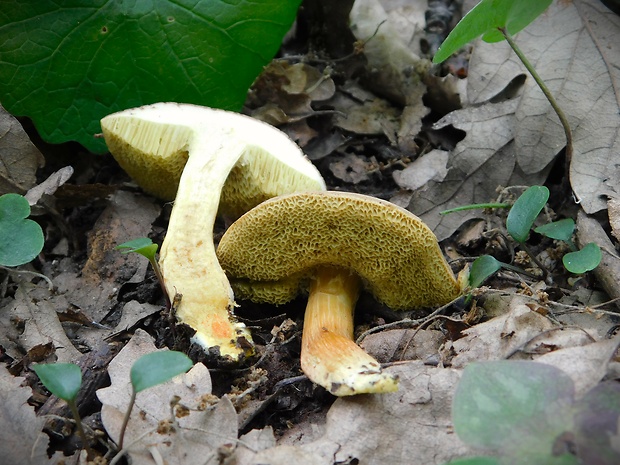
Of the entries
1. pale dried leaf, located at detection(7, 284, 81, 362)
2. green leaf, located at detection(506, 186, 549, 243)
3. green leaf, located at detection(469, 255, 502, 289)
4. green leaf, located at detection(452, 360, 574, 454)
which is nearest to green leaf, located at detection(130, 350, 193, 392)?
pale dried leaf, located at detection(7, 284, 81, 362)

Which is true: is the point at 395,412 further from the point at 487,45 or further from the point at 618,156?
the point at 487,45

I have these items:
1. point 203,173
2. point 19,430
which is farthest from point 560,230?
point 19,430

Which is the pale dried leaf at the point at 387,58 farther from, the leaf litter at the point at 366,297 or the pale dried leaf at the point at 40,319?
the pale dried leaf at the point at 40,319

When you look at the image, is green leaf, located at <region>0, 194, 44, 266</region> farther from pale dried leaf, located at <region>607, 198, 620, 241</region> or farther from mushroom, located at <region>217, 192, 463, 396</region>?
pale dried leaf, located at <region>607, 198, 620, 241</region>

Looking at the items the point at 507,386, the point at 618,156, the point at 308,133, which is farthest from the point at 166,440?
the point at 618,156

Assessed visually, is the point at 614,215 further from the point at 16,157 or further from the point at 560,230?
the point at 16,157
